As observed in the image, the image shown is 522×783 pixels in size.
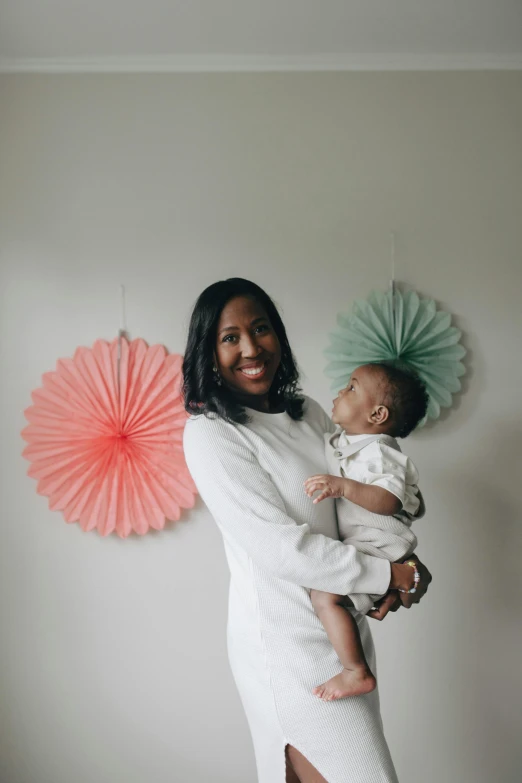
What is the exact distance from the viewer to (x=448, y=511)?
2.33 metres

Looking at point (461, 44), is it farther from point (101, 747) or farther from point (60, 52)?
point (101, 747)

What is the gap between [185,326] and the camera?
2.30 meters

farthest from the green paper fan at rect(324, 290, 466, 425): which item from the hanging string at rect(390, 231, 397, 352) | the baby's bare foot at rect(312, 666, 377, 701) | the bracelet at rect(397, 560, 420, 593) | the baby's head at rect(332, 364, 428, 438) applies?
the baby's bare foot at rect(312, 666, 377, 701)

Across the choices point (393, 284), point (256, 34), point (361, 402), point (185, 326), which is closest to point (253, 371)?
point (361, 402)

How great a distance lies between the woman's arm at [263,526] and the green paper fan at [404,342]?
0.93 meters

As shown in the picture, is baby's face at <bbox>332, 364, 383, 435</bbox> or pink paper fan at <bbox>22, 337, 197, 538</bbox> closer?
baby's face at <bbox>332, 364, 383, 435</bbox>

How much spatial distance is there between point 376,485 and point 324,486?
141 millimetres

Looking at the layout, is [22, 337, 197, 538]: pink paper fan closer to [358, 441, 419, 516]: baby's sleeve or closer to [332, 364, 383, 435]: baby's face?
[332, 364, 383, 435]: baby's face

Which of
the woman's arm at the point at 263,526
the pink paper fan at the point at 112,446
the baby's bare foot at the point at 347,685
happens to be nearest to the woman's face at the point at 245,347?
→ the woman's arm at the point at 263,526

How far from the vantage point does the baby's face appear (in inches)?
63.3

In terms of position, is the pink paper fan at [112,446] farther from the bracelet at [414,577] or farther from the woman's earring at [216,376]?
the bracelet at [414,577]

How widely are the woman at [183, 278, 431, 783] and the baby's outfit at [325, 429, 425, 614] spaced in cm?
3

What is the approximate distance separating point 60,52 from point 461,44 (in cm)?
130

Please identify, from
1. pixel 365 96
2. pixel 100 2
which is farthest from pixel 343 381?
pixel 100 2
